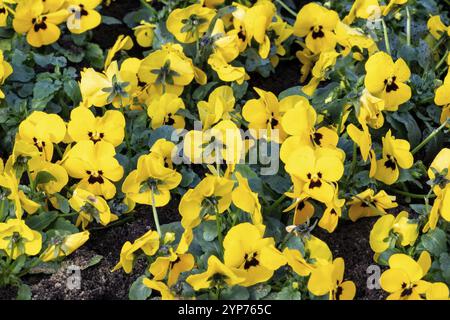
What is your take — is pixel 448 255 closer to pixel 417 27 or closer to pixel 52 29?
pixel 417 27

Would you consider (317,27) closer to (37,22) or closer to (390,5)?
(390,5)

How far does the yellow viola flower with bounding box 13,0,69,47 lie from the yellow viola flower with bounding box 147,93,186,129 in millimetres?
482

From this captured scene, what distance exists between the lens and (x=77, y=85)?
3479 millimetres

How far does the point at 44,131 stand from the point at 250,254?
0.74m

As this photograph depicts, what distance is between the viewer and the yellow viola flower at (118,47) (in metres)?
3.46

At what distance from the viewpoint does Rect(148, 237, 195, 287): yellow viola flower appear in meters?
2.78

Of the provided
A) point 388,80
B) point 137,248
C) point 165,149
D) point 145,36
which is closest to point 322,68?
point 388,80

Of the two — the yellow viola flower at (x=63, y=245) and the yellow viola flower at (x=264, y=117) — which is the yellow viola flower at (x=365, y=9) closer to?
the yellow viola flower at (x=264, y=117)

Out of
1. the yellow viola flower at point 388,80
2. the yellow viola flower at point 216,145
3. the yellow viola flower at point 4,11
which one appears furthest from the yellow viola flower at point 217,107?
the yellow viola flower at point 4,11

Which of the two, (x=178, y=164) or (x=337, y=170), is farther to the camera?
(x=178, y=164)

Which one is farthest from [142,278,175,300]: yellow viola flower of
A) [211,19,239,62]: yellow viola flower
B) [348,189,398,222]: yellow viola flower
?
[211,19,239,62]: yellow viola flower

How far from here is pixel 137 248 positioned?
279cm
